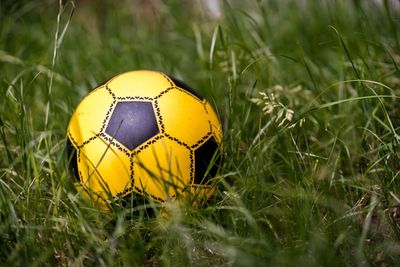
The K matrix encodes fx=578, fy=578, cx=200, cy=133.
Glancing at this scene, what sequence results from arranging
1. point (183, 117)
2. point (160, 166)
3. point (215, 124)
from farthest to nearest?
point (215, 124), point (183, 117), point (160, 166)

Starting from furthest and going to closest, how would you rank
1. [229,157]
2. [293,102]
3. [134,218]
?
[293,102]
[229,157]
[134,218]

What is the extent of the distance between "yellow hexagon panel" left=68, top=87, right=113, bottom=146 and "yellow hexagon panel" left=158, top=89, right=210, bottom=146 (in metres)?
0.24

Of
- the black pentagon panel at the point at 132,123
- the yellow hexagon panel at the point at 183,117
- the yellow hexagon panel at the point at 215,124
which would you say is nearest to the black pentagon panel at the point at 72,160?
the black pentagon panel at the point at 132,123

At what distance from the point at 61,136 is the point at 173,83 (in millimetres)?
836

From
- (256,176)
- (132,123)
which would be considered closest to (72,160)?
(132,123)

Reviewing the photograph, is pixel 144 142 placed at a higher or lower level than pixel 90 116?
lower

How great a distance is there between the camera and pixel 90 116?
8.14 ft

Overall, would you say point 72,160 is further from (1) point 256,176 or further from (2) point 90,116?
(1) point 256,176

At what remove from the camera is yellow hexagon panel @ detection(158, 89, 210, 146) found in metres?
2.42

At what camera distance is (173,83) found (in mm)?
2613

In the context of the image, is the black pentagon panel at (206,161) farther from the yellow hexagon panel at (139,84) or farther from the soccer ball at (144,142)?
the yellow hexagon panel at (139,84)

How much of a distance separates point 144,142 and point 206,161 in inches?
11.6

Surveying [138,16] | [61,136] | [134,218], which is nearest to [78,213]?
[134,218]

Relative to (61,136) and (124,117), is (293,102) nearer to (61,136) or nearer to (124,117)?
(124,117)
